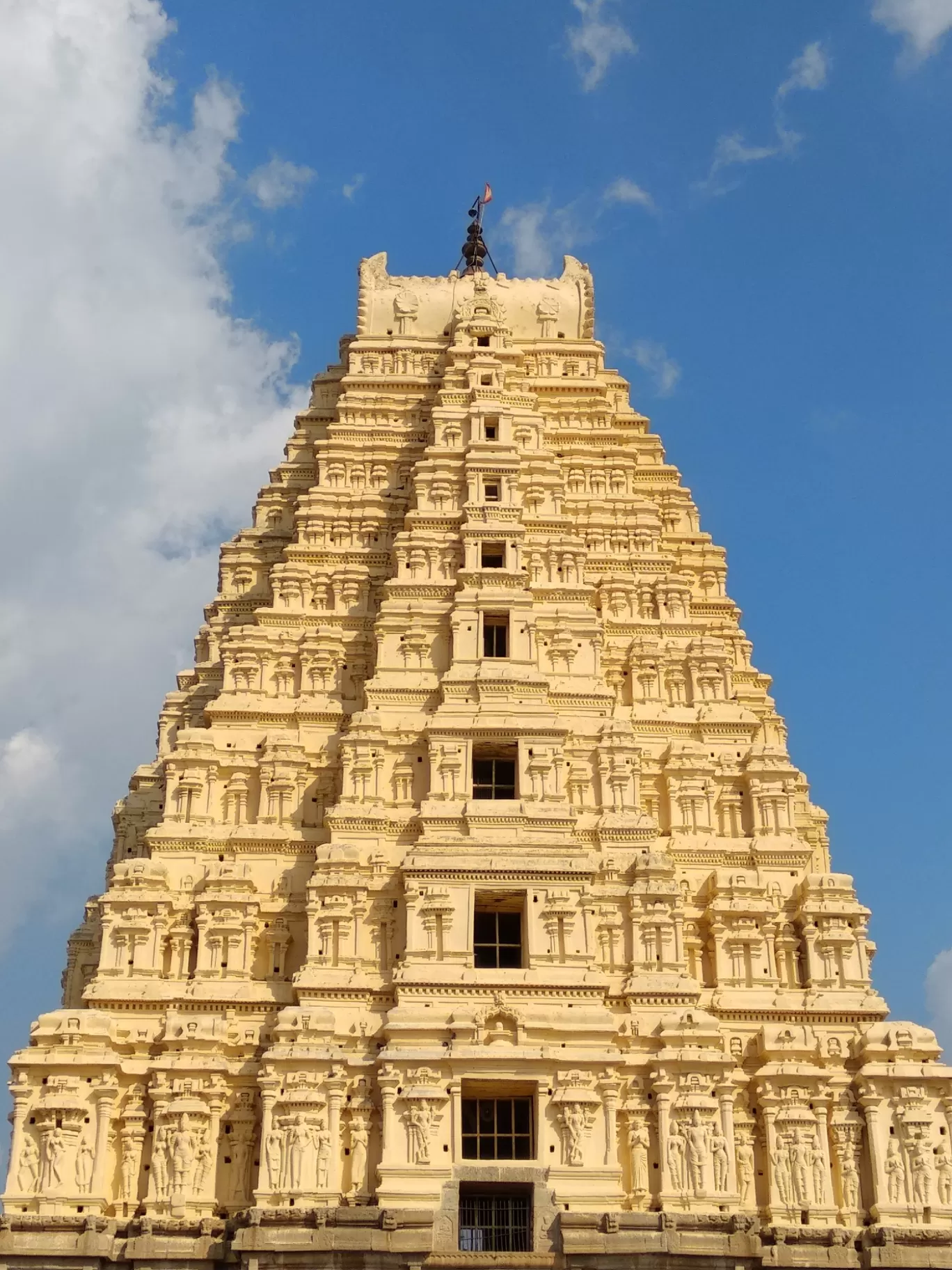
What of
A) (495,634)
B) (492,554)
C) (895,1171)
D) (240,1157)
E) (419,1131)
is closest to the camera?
(419,1131)

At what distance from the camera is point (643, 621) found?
42.4 meters

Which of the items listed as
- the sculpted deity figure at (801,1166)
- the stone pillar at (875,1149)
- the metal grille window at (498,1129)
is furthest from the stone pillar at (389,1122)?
the stone pillar at (875,1149)

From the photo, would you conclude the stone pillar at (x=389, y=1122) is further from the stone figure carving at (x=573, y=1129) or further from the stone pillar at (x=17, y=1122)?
the stone pillar at (x=17, y=1122)

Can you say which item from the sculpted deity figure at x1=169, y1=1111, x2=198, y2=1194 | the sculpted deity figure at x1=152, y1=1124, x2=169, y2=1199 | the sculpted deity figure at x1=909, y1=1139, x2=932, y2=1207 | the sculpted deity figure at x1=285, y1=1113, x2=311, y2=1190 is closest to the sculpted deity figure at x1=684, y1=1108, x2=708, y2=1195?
the sculpted deity figure at x1=909, y1=1139, x2=932, y2=1207

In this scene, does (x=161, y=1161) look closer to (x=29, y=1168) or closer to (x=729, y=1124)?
(x=29, y=1168)

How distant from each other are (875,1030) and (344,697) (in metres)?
15.5

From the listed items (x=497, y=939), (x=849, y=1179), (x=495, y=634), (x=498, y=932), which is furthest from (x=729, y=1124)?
(x=495, y=634)

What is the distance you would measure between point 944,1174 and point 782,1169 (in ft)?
10.7

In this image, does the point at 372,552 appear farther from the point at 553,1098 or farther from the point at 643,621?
the point at 553,1098

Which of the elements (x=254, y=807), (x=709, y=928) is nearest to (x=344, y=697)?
(x=254, y=807)

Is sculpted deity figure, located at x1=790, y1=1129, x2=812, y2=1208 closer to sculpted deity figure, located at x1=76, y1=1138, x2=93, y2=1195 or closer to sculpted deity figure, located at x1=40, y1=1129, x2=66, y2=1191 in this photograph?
sculpted deity figure, located at x1=76, y1=1138, x2=93, y2=1195

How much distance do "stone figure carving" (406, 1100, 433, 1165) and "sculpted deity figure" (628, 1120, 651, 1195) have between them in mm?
4173

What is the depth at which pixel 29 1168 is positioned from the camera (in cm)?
3203

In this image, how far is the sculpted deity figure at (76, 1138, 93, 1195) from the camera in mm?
31953
